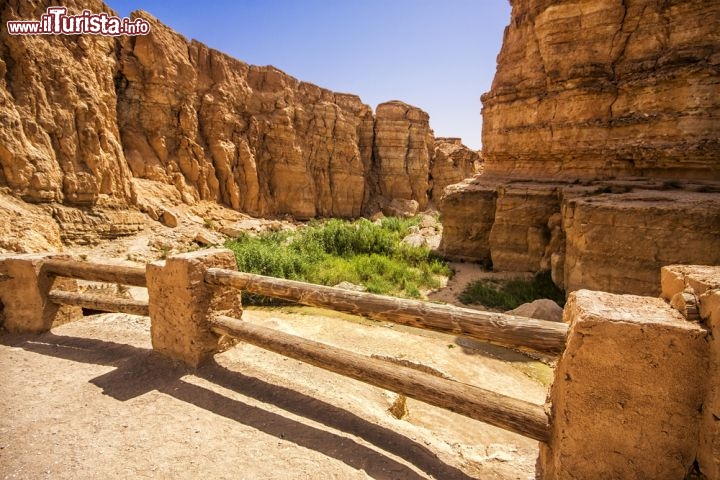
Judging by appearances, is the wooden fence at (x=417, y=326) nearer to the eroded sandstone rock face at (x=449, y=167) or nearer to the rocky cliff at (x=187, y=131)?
the rocky cliff at (x=187, y=131)

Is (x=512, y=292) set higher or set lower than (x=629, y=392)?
lower

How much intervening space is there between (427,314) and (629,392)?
1.32 metres

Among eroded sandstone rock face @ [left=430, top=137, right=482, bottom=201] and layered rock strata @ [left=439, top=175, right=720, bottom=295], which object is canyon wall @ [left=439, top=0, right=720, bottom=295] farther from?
eroded sandstone rock face @ [left=430, top=137, right=482, bottom=201]

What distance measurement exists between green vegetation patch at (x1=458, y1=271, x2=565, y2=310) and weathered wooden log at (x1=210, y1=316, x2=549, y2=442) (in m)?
6.96

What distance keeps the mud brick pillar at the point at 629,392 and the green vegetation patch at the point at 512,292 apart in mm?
7253

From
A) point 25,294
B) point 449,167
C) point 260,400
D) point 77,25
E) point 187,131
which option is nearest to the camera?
point 260,400

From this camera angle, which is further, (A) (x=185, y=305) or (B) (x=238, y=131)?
(B) (x=238, y=131)

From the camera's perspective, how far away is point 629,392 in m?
1.83

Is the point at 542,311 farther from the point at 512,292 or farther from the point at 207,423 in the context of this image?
the point at 207,423

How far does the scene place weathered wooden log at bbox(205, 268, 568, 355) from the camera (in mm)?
2326

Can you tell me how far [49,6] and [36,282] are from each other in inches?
607

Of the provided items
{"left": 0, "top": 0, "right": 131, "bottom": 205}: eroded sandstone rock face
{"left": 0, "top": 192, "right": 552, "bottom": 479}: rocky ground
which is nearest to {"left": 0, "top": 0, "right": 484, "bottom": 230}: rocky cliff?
{"left": 0, "top": 0, "right": 131, "bottom": 205}: eroded sandstone rock face

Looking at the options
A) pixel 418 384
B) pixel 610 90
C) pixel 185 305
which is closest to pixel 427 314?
pixel 418 384

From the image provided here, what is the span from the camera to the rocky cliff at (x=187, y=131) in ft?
40.2
